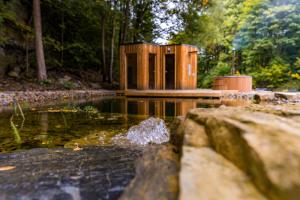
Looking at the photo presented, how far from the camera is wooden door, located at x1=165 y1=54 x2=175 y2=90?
1286 cm

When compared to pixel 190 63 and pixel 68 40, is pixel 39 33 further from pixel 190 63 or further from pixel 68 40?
pixel 190 63

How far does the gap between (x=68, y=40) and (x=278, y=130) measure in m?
12.8

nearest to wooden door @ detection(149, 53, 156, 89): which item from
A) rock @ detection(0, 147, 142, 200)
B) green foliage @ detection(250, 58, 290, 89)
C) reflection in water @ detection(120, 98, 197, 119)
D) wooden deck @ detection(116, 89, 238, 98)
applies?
wooden deck @ detection(116, 89, 238, 98)

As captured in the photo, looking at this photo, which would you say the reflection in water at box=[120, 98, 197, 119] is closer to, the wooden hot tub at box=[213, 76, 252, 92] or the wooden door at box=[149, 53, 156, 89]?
the wooden hot tub at box=[213, 76, 252, 92]

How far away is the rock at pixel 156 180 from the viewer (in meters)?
1.14

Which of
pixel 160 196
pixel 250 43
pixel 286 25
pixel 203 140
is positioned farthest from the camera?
pixel 250 43

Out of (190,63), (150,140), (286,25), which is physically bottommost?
(150,140)

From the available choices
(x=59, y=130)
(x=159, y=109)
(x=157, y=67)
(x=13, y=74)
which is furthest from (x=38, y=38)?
(x=59, y=130)

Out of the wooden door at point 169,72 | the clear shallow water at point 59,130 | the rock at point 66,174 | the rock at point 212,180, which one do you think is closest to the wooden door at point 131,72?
the wooden door at point 169,72

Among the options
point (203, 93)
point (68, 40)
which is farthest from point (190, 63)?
point (68, 40)

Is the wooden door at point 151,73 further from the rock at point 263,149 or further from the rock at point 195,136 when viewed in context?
the rock at point 263,149

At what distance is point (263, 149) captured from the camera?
3.44 ft

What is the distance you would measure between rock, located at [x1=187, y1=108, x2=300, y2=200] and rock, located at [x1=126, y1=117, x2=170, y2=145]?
1849 mm

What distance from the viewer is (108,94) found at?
1099 centimetres
